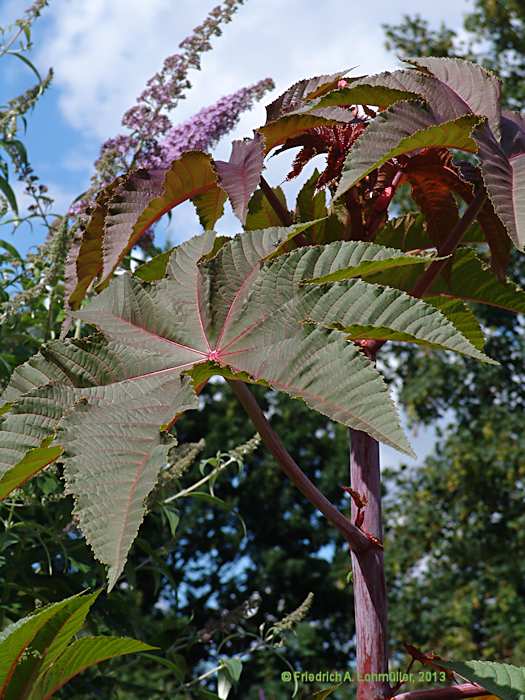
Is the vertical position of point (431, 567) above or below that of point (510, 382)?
below

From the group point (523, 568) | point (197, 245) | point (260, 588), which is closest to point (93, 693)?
point (197, 245)

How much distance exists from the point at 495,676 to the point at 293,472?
0.24 metres

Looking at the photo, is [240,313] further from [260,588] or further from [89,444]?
[260,588]

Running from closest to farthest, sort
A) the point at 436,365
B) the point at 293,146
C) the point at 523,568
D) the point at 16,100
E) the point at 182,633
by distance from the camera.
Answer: the point at 293,146 < the point at 182,633 < the point at 16,100 < the point at 523,568 < the point at 436,365

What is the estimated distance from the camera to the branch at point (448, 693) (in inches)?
29.1

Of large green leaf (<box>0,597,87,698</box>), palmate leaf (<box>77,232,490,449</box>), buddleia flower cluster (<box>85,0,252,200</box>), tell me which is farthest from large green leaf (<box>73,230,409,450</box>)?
buddleia flower cluster (<box>85,0,252,200</box>)

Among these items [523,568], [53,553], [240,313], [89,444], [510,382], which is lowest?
[89,444]

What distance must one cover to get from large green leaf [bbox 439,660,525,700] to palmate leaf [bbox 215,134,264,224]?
1.37 ft

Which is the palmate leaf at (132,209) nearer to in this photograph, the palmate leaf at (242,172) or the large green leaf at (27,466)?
the palmate leaf at (242,172)

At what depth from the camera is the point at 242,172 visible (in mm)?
781

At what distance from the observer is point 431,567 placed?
10656mm

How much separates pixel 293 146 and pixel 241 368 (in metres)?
0.33

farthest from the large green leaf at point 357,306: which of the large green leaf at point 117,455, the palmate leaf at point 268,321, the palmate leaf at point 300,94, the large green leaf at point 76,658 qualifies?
the large green leaf at point 76,658

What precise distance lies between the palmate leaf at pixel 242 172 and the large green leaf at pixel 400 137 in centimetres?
11
